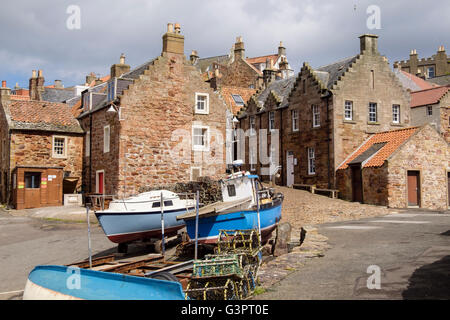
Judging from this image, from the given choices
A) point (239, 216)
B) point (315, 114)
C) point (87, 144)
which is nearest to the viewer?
point (239, 216)

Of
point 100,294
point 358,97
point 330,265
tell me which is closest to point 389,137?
point 358,97

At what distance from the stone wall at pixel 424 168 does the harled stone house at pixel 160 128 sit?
34.7 ft

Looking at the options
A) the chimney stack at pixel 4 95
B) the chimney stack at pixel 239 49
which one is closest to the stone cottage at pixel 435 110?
the chimney stack at pixel 239 49

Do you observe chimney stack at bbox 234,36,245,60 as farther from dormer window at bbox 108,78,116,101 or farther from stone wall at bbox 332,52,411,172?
dormer window at bbox 108,78,116,101

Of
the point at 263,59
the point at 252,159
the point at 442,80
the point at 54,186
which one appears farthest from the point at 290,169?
the point at 263,59

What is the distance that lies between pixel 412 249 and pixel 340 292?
170 inches

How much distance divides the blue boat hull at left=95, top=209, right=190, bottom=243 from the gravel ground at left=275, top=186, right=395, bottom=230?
6.27 metres

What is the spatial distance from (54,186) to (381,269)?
24656 mm

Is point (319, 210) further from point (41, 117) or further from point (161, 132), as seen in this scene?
point (41, 117)

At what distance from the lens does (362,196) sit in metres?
26.7

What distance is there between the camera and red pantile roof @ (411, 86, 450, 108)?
1401 inches

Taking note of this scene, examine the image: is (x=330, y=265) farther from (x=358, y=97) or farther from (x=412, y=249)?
(x=358, y=97)

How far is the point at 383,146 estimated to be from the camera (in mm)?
27203

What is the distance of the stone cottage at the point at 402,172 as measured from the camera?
2512cm
